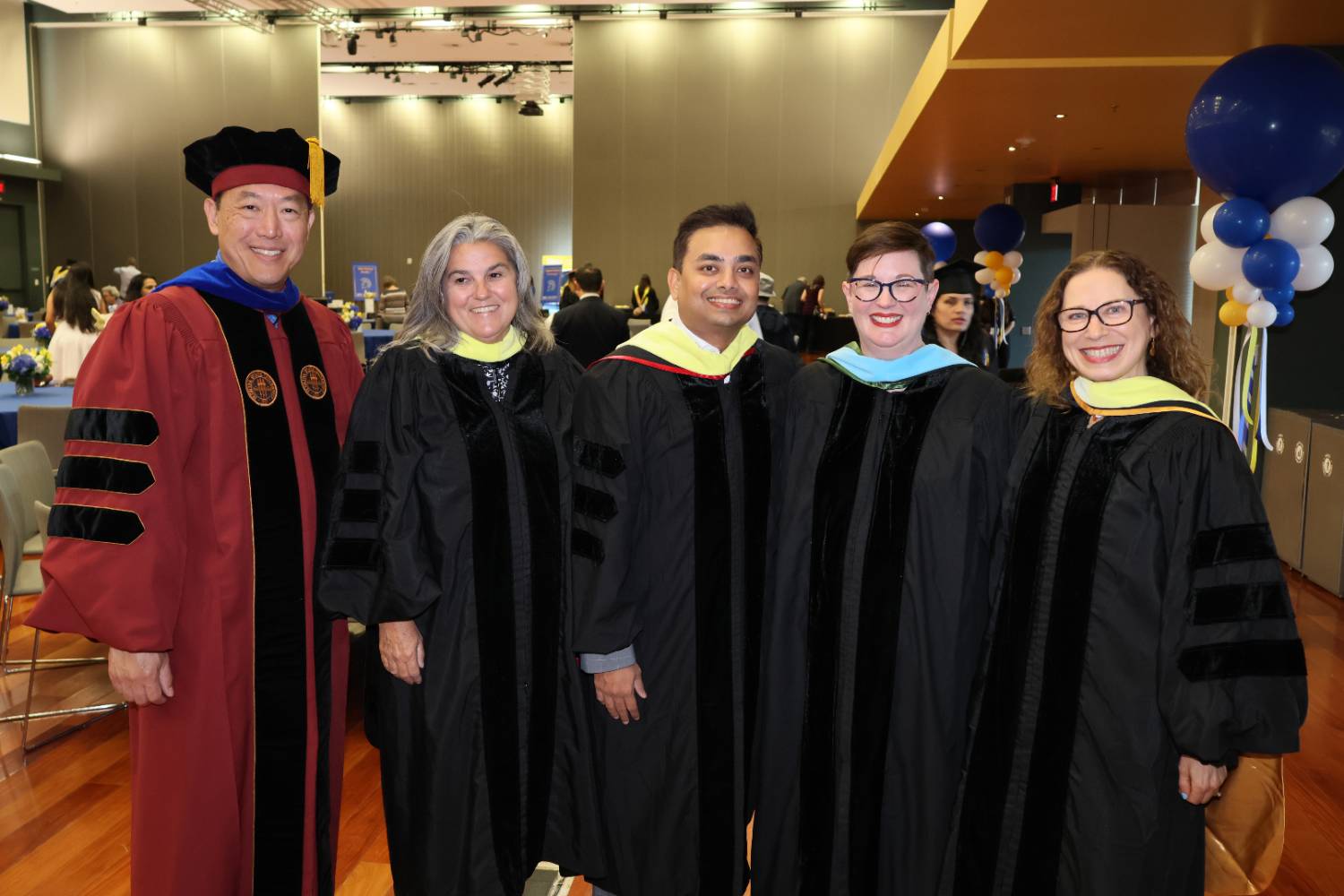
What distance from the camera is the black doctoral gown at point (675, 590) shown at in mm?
2033

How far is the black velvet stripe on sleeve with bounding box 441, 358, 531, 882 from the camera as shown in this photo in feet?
6.79

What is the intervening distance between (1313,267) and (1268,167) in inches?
25.6

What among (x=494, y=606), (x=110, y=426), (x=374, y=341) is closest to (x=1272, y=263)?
(x=494, y=606)

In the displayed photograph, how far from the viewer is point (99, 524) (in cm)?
189

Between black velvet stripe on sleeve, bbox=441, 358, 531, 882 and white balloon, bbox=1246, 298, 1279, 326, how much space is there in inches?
172

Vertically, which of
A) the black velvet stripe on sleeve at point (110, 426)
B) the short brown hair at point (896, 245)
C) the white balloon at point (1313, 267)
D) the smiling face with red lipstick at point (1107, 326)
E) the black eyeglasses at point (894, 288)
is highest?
the white balloon at point (1313, 267)

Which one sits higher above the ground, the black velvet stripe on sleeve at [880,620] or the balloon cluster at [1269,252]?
the balloon cluster at [1269,252]

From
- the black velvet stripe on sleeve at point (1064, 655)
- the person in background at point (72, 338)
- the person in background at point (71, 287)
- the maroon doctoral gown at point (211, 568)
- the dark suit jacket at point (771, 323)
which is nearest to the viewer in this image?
the black velvet stripe on sleeve at point (1064, 655)

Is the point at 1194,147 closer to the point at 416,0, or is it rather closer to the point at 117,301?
the point at 117,301

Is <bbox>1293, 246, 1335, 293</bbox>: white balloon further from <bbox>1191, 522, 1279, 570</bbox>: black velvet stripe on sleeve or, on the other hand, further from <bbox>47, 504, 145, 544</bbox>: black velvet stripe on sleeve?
<bbox>47, 504, 145, 544</bbox>: black velvet stripe on sleeve

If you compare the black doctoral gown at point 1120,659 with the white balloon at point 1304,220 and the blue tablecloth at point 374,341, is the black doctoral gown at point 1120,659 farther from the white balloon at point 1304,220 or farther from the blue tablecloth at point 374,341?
the blue tablecloth at point 374,341

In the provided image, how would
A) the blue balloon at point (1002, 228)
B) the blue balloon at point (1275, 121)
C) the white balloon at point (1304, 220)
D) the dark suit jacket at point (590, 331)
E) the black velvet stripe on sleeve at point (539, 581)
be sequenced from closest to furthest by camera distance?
the black velvet stripe on sleeve at point (539, 581)
the blue balloon at point (1275, 121)
the white balloon at point (1304, 220)
the dark suit jacket at point (590, 331)
the blue balloon at point (1002, 228)

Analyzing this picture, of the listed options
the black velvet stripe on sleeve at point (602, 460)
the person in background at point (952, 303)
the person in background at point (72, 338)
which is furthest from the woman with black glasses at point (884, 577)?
the person in background at point (72, 338)

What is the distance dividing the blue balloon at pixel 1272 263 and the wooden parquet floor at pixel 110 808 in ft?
6.30
